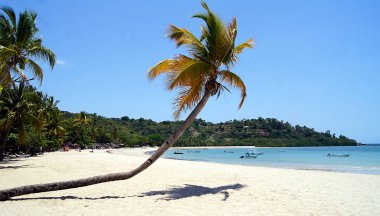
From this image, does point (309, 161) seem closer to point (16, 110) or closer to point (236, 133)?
point (16, 110)

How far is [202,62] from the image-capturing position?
9.68 metres

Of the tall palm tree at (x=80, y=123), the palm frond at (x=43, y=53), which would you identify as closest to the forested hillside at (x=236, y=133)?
the tall palm tree at (x=80, y=123)

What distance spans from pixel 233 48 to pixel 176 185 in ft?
16.8

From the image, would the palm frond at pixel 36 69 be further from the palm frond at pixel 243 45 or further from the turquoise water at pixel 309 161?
the turquoise water at pixel 309 161

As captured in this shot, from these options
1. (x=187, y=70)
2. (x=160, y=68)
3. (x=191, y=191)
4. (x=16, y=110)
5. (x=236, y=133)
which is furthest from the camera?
(x=236, y=133)

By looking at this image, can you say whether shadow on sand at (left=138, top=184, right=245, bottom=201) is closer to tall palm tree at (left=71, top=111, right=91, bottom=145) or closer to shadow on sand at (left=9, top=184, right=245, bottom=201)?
shadow on sand at (left=9, top=184, right=245, bottom=201)

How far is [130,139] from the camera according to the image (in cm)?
9038

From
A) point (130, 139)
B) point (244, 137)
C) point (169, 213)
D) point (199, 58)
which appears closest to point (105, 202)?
point (169, 213)

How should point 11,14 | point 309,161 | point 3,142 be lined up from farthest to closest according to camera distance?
point 309,161 → point 3,142 → point 11,14

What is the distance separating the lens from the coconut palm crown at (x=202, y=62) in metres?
9.63

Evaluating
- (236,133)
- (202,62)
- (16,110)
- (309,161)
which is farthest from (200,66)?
(236,133)

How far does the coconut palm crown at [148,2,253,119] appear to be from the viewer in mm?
9633

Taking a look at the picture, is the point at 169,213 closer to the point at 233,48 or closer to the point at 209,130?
the point at 233,48

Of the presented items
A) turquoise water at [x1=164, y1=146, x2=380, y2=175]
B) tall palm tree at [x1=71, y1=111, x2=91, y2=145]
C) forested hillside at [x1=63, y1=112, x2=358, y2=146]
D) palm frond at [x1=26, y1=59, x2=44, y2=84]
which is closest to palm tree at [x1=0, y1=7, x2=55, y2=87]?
palm frond at [x1=26, y1=59, x2=44, y2=84]
